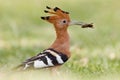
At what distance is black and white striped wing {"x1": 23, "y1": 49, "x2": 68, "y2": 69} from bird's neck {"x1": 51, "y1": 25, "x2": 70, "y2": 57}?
0.18 ft

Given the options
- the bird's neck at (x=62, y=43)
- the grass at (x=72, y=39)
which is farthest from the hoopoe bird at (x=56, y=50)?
the grass at (x=72, y=39)

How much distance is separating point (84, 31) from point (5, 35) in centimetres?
185

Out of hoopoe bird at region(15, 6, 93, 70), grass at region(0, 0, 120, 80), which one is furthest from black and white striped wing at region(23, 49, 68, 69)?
grass at region(0, 0, 120, 80)

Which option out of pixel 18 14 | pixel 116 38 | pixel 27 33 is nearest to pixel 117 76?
pixel 116 38

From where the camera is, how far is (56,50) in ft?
24.2

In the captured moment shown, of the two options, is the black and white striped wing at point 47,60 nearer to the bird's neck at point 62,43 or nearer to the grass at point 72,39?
the bird's neck at point 62,43

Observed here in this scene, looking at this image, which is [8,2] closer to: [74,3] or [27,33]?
[74,3]

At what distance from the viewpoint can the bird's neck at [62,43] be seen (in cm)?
741

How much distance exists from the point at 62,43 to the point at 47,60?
0.31 metres

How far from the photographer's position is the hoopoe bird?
283 inches

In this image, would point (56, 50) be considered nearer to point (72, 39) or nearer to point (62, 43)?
point (62, 43)

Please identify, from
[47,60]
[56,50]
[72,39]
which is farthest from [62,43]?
[72,39]

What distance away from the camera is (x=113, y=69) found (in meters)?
8.62

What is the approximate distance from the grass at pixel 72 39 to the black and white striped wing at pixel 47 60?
0.61 feet
